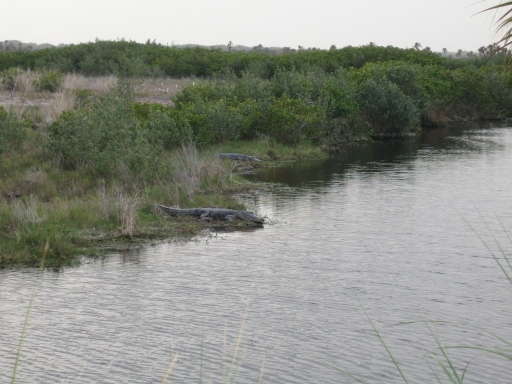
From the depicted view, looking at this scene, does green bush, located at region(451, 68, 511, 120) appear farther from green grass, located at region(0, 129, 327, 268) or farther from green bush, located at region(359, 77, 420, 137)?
green grass, located at region(0, 129, 327, 268)

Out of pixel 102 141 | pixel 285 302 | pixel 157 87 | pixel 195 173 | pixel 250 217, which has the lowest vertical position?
pixel 285 302

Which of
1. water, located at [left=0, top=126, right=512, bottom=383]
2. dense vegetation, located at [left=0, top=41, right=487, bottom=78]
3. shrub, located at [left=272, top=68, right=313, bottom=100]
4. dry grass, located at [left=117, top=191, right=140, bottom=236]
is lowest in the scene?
water, located at [left=0, top=126, right=512, bottom=383]

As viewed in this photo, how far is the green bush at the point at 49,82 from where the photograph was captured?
38062 mm

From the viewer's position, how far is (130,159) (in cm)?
2014

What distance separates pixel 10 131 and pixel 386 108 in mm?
22165

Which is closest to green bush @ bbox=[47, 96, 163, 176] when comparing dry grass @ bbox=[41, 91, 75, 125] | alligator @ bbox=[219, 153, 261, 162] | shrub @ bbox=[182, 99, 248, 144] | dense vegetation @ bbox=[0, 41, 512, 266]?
dense vegetation @ bbox=[0, 41, 512, 266]

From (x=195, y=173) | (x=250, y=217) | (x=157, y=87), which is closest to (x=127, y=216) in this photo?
(x=250, y=217)

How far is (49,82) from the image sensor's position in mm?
38375

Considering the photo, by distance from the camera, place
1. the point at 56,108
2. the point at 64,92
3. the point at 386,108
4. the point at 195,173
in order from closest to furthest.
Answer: the point at 195,173, the point at 56,108, the point at 64,92, the point at 386,108

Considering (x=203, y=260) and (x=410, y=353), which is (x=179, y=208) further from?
(x=410, y=353)

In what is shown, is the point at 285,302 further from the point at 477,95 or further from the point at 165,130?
the point at 477,95

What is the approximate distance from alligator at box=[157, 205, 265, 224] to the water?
0.61 m

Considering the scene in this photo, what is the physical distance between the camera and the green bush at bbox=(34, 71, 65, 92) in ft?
125

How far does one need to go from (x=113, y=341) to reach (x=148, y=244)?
18.3ft
